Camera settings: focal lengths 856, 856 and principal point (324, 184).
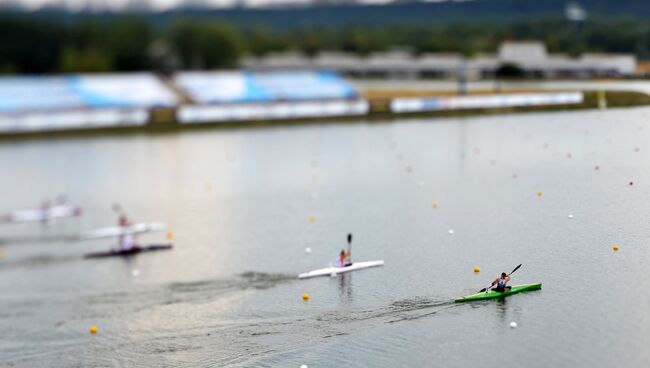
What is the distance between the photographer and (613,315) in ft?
75.2

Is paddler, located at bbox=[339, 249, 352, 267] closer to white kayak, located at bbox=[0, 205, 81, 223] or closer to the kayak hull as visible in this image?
the kayak hull

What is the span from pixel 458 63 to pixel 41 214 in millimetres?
62747

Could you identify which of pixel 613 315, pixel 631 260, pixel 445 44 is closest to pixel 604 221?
pixel 631 260

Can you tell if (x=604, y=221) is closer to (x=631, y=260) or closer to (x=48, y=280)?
(x=631, y=260)

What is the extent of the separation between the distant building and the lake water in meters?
5.48

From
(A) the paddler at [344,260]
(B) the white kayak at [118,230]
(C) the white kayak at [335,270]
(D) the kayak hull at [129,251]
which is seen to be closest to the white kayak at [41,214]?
(B) the white kayak at [118,230]

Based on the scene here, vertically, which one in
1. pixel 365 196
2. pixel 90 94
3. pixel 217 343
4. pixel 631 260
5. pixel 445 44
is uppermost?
pixel 445 44

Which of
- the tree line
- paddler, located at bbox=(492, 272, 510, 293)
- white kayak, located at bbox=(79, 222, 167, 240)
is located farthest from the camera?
the tree line

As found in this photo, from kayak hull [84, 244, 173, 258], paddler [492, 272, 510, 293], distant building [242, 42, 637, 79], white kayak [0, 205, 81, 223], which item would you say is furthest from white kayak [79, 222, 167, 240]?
distant building [242, 42, 637, 79]

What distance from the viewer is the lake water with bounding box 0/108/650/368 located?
2294cm

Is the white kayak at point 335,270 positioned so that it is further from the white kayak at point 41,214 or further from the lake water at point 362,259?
the white kayak at point 41,214

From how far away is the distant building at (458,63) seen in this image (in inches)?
2131

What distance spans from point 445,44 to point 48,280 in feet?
288

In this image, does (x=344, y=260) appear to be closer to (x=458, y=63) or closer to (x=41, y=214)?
(x=41, y=214)
